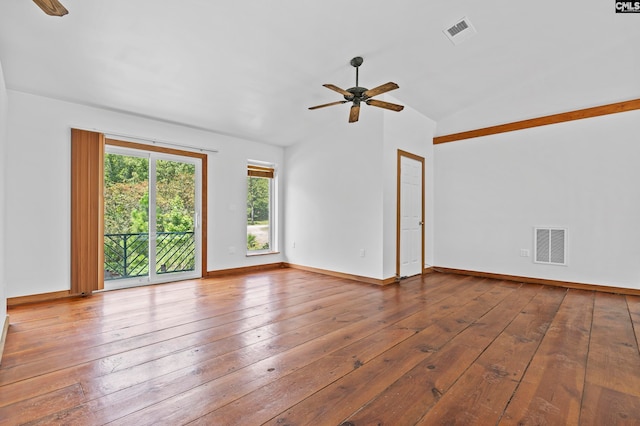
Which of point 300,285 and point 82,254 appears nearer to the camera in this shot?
point 82,254

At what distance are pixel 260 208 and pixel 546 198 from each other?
4923 millimetres

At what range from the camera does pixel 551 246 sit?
15.7 ft

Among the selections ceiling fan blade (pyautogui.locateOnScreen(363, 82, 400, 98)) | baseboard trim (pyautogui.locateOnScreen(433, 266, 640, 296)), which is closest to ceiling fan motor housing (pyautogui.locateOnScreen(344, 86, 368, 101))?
ceiling fan blade (pyautogui.locateOnScreen(363, 82, 400, 98))

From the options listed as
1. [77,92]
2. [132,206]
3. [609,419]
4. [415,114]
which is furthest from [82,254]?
[415,114]

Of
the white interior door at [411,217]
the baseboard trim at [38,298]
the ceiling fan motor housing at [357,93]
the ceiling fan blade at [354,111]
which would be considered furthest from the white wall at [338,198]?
the baseboard trim at [38,298]

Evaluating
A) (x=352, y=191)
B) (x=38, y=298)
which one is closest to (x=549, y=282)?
(x=352, y=191)

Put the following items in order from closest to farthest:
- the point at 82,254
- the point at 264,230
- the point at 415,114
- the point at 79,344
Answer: the point at 79,344, the point at 82,254, the point at 415,114, the point at 264,230

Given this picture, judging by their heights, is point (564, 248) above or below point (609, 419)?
Result: above

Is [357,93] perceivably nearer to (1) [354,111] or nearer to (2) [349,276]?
(1) [354,111]

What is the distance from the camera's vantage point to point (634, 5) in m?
3.51

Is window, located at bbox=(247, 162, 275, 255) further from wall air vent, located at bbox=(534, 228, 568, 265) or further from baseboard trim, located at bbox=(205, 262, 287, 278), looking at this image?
wall air vent, located at bbox=(534, 228, 568, 265)

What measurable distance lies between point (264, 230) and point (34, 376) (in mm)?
4416

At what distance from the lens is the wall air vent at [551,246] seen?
4684mm

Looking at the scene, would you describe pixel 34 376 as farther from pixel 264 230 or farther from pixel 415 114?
pixel 415 114
